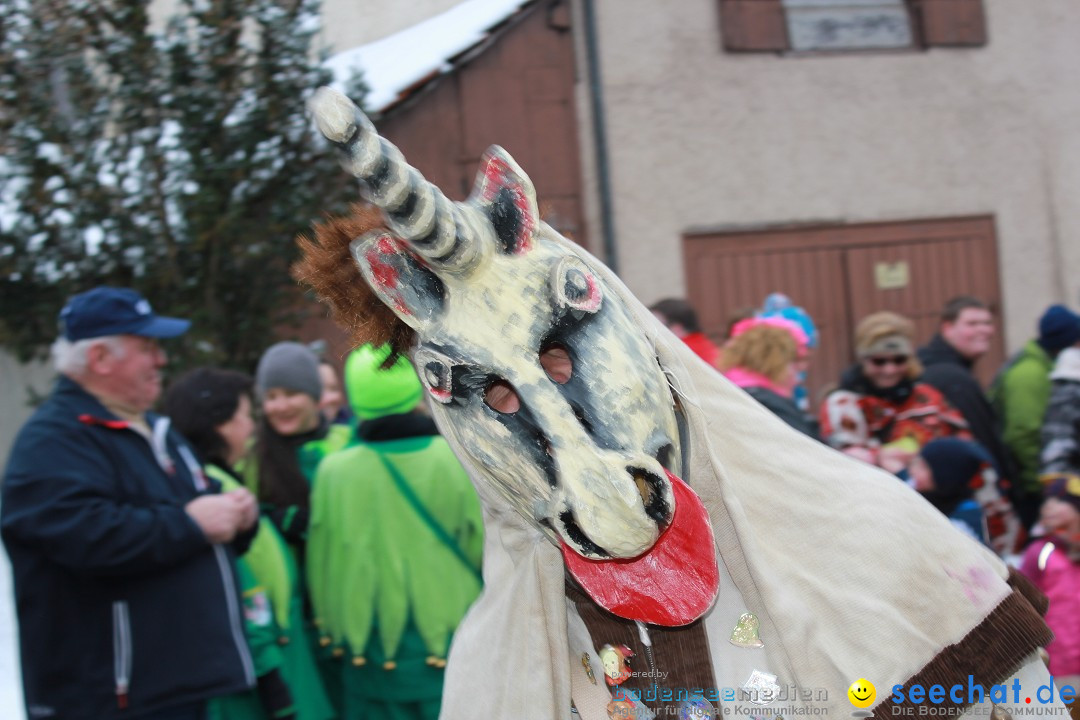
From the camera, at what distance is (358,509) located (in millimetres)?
3582

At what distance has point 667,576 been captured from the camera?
1483 millimetres

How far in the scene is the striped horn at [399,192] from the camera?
1.32m

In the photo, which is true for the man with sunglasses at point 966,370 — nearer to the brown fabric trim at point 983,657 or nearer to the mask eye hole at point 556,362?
the brown fabric trim at point 983,657

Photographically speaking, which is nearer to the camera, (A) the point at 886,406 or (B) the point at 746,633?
(B) the point at 746,633

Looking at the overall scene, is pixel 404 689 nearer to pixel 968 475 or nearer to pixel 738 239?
pixel 968 475

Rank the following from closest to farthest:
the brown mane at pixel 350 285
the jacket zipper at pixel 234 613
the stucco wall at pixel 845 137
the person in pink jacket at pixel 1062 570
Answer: the brown mane at pixel 350 285
the jacket zipper at pixel 234 613
the person in pink jacket at pixel 1062 570
the stucco wall at pixel 845 137

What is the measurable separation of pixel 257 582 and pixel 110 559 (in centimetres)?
85

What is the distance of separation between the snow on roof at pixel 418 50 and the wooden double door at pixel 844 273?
219 cm

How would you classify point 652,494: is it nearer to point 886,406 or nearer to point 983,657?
point 983,657

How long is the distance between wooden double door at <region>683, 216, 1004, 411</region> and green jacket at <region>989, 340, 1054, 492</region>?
359 cm

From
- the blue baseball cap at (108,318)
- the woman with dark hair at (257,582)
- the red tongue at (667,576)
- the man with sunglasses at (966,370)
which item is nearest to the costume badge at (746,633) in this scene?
the red tongue at (667,576)

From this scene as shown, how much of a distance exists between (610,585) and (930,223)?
27.0 feet

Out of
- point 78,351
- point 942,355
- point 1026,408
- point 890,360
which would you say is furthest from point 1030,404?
point 78,351

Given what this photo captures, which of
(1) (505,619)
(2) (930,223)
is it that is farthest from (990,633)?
(2) (930,223)
